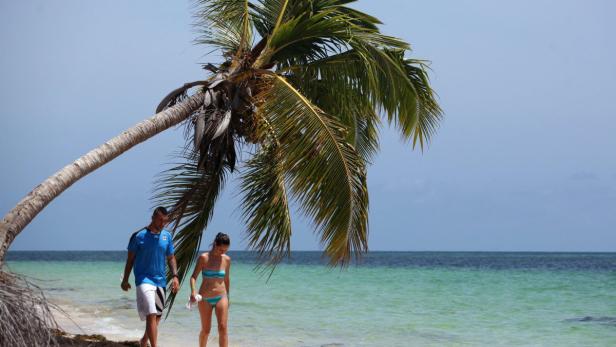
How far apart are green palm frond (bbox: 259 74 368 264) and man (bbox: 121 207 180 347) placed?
1847 mm

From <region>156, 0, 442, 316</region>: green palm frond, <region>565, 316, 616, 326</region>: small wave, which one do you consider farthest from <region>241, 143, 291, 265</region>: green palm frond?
<region>565, 316, 616, 326</region>: small wave

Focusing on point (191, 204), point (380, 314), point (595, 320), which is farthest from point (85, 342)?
point (595, 320)

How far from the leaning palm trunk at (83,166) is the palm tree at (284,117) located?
0.04 ft

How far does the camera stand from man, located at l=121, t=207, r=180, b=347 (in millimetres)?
8711

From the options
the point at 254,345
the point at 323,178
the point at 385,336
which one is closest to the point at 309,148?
the point at 323,178

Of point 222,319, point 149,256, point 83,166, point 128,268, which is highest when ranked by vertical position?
point 83,166

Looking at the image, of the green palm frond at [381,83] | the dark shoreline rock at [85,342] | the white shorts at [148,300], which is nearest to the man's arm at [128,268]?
the white shorts at [148,300]

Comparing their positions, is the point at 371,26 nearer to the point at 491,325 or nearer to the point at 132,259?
the point at 132,259

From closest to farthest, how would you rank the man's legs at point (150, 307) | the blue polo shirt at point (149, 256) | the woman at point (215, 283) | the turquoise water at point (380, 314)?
the man's legs at point (150, 307)
the blue polo shirt at point (149, 256)
the woman at point (215, 283)
the turquoise water at point (380, 314)

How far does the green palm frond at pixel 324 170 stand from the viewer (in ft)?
32.6

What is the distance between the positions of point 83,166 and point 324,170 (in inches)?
105

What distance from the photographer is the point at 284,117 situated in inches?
402

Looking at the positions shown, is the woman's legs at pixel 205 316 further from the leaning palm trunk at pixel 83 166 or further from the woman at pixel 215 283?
the leaning palm trunk at pixel 83 166

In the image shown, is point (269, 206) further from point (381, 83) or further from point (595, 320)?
point (595, 320)
